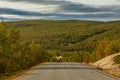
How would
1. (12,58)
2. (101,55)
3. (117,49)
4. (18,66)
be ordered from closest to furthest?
1. (12,58)
2. (18,66)
3. (117,49)
4. (101,55)

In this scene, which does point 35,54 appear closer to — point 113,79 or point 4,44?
point 4,44

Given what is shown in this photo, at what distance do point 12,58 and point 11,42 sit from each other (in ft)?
12.8

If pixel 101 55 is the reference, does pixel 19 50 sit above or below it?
above

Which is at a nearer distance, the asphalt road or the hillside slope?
the asphalt road

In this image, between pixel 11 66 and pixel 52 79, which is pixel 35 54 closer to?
pixel 11 66

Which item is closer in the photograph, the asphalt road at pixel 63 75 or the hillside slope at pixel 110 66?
the asphalt road at pixel 63 75

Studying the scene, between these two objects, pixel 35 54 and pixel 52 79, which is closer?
pixel 52 79

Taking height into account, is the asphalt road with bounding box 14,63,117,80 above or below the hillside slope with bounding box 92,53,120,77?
above

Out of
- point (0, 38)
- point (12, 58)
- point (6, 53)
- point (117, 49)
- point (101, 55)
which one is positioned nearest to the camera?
point (0, 38)

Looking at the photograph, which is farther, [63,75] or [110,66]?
[110,66]

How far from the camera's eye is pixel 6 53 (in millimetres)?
68750

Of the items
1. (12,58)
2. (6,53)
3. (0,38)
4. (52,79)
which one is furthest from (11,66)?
(52,79)

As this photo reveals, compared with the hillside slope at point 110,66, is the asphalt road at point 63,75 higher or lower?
higher

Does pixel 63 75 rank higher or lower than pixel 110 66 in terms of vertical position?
higher
